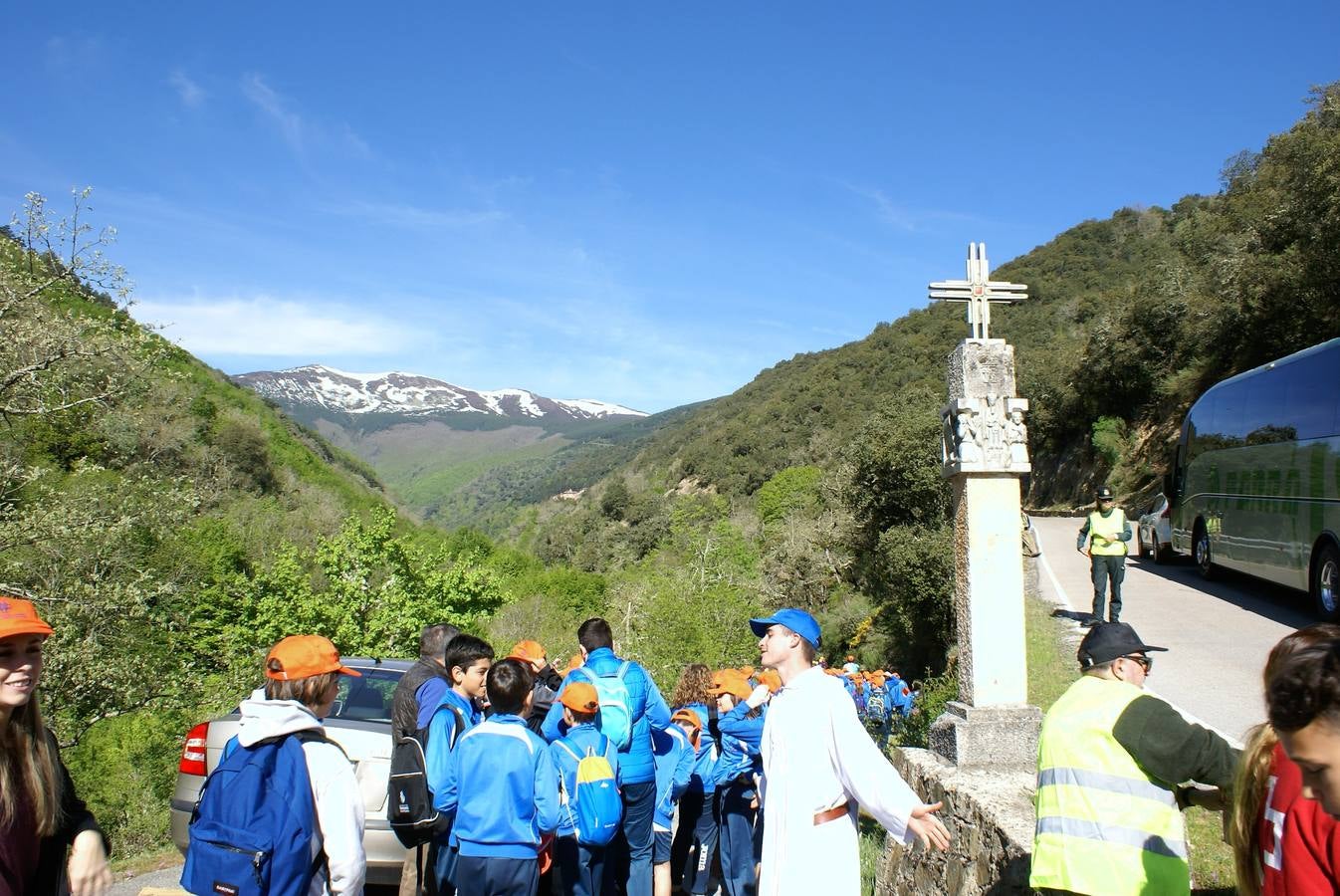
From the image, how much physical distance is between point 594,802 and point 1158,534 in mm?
19572

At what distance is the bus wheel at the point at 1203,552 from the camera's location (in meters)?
16.5

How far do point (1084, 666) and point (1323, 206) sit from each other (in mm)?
24103

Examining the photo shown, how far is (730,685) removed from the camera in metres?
5.88

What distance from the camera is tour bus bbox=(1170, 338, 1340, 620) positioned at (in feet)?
36.2

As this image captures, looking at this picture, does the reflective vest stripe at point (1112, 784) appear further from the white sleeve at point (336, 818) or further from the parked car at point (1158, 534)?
the parked car at point (1158, 534)

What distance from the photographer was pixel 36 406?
12.1m

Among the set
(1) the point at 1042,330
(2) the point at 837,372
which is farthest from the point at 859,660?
(2) the point at 837,372

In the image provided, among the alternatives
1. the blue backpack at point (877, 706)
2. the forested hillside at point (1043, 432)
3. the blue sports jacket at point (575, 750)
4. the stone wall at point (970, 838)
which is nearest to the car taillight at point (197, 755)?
the blue sports jacket at point (575, 750)

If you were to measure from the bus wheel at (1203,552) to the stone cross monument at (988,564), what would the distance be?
12.2 m

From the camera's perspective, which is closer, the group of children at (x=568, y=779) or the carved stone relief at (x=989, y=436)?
the group of children at (x=568, y=779)

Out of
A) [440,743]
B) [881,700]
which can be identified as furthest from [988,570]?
[881,700]

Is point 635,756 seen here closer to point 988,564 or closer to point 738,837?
point 738,837

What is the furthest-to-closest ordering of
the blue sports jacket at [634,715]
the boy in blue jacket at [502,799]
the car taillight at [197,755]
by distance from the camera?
the car taillight at [197,755], the blue sports jacket at [634,715], the boy in blue jacket at [502,799]

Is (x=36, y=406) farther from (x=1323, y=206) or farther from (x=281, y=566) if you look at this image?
(x=1323, y=206)
